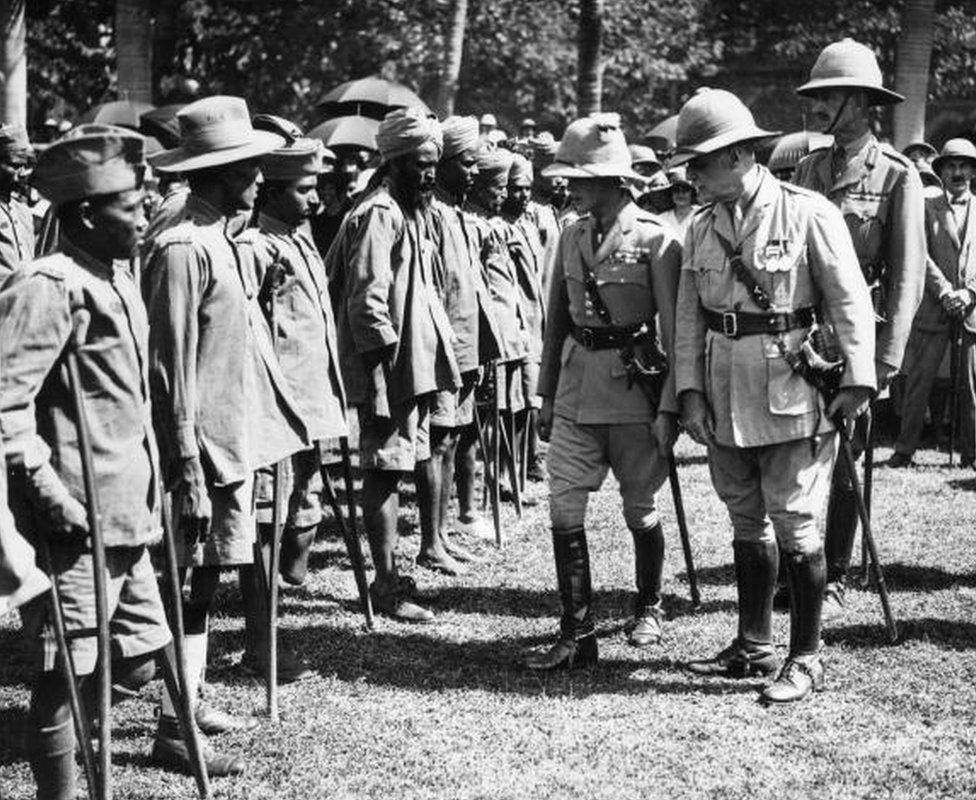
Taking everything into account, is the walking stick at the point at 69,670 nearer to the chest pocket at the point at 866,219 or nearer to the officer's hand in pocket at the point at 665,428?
the officer's hand in pocket at the point at 665,428

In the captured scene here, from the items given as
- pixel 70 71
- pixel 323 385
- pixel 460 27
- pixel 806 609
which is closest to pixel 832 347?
pixel 806 609

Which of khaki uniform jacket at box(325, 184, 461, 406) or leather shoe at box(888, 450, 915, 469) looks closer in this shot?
khaki uniform jacket at box(325, 184, 461, 406)

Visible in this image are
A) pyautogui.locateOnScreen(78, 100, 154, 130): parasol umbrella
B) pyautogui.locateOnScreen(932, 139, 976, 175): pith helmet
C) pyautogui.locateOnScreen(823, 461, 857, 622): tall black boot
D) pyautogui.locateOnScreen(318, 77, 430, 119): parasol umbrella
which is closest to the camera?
pyautogui.locateOnScreen(823, 461, 857, 622): tall black boot

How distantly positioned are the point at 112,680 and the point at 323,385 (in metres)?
2.24

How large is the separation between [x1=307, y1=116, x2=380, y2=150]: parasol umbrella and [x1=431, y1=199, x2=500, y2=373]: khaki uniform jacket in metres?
3.42

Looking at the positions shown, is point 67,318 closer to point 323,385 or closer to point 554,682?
point 323,385

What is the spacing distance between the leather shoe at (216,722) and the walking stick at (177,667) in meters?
0.70

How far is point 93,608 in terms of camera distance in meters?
4.73

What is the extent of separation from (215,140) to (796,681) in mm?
3231

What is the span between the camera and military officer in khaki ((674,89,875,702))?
6.36 meters

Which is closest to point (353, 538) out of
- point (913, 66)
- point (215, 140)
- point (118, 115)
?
point (215, 140)

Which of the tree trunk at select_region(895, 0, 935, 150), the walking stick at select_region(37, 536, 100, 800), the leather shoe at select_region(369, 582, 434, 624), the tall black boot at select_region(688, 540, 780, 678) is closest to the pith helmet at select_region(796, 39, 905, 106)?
the tall black boot at select_region(688, 540, 780, 678)

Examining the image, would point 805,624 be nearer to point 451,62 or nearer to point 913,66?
point 451,62

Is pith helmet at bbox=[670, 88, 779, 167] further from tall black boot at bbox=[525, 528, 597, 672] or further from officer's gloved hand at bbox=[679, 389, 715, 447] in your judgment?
tall black boot at bbox=[525, 528, 597, 672]
